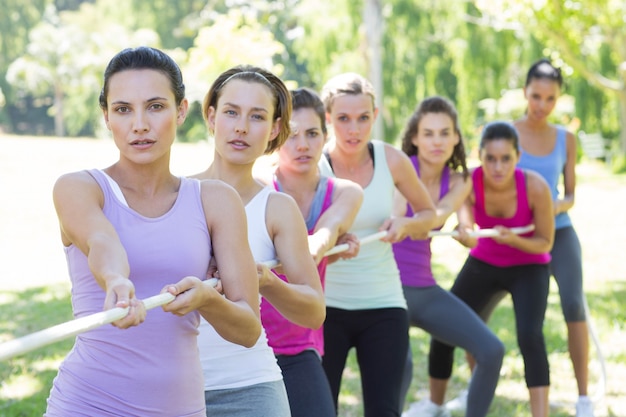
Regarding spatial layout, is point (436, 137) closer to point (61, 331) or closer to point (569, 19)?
point (61, 331)

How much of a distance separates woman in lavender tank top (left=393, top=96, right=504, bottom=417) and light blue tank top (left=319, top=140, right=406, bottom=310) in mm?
462

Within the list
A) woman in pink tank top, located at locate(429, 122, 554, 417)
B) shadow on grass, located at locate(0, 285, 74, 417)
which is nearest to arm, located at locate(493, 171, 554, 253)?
woman in pink tank top, located at locate(429, 122, 554, 417)

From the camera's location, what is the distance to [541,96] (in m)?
5.75

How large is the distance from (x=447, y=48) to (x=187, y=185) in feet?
78.8

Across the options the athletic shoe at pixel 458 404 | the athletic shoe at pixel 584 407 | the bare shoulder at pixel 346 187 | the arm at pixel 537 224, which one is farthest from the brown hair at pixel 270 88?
the athletic shoe at pixel 584 407

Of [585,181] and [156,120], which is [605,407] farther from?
Result: [585,181]


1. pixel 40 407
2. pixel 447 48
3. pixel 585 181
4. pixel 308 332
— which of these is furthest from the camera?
pixel 447 48

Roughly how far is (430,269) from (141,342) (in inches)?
105

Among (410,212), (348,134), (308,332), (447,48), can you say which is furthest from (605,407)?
(447,48)

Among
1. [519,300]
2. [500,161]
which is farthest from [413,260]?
[500,161]

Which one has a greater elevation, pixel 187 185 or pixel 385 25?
pixel 385 25

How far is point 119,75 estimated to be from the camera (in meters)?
2.44

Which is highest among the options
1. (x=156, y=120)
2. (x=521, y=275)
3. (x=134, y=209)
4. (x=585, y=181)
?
(x=156, y=120)

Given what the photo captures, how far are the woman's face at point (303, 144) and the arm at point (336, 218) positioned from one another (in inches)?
5.5
